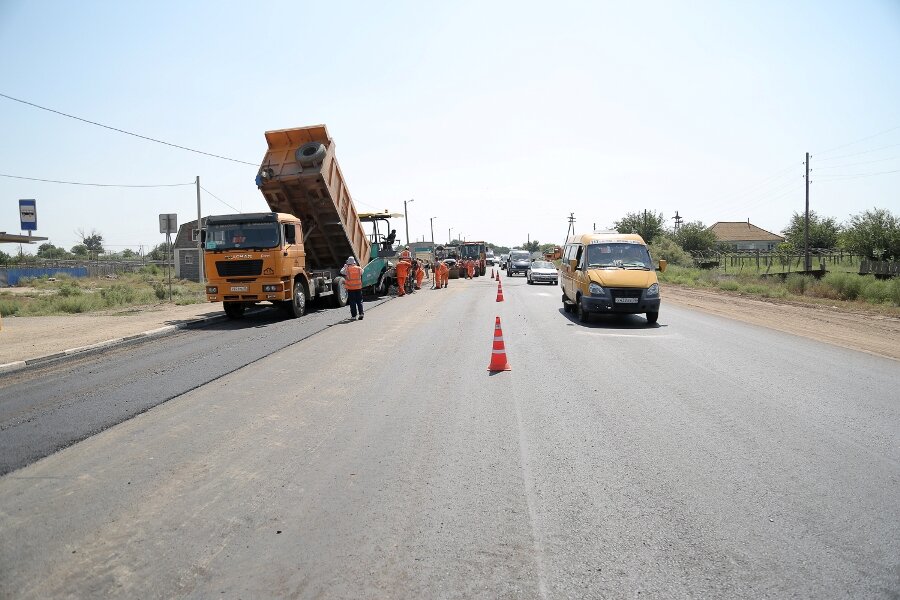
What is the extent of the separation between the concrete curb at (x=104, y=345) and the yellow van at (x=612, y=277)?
974cm

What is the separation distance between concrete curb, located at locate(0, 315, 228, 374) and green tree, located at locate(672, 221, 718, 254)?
64746mm

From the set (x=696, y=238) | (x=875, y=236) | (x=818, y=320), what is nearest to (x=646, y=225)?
(x=696, y=238)

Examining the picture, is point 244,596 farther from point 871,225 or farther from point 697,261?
point 697,261

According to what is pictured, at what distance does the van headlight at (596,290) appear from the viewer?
13.9 meters

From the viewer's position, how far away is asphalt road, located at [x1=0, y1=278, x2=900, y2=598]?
3.08 meters

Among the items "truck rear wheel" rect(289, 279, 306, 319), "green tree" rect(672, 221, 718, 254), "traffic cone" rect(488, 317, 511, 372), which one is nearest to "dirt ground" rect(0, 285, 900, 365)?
"truck rear wheel" rect(289, 279, 306, 319)

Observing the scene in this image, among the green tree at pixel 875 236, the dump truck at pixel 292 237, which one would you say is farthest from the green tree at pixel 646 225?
the dump truck at pixel 292 237

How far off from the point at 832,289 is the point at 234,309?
2161 centimetres

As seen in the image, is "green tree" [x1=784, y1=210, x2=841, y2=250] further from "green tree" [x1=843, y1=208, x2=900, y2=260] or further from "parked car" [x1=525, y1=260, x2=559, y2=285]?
"parked car" [x1=525, y1=260, x2=559, y2=285]

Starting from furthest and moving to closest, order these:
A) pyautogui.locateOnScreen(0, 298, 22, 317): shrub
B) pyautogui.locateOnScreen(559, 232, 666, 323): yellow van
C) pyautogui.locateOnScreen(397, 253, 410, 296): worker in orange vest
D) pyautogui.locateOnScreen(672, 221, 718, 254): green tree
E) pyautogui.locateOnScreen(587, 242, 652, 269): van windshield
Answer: pyautogui.locateOnScreen(672, 221, 718, 254): green tree
pyautogui.locateOnScreen(397, 253, 410, 296): worker in orange vest
pyautogui.locateOnScreen(0, 298, 22, 317): shrub
pyautogui.locateOnScreen(587, 242, 652, 269): van windshield
pyautogui.locateOnScreen(559, 232, 666, 323): yellow van

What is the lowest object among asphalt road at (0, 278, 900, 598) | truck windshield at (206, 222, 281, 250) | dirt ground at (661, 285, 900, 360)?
asphalt road at (0, 278, 900, 598)

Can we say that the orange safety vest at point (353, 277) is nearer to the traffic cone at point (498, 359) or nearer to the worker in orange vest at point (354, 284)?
the worker in orange vest at point (354, 284)

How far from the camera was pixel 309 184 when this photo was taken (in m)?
16.8

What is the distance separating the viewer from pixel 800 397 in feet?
22.6
